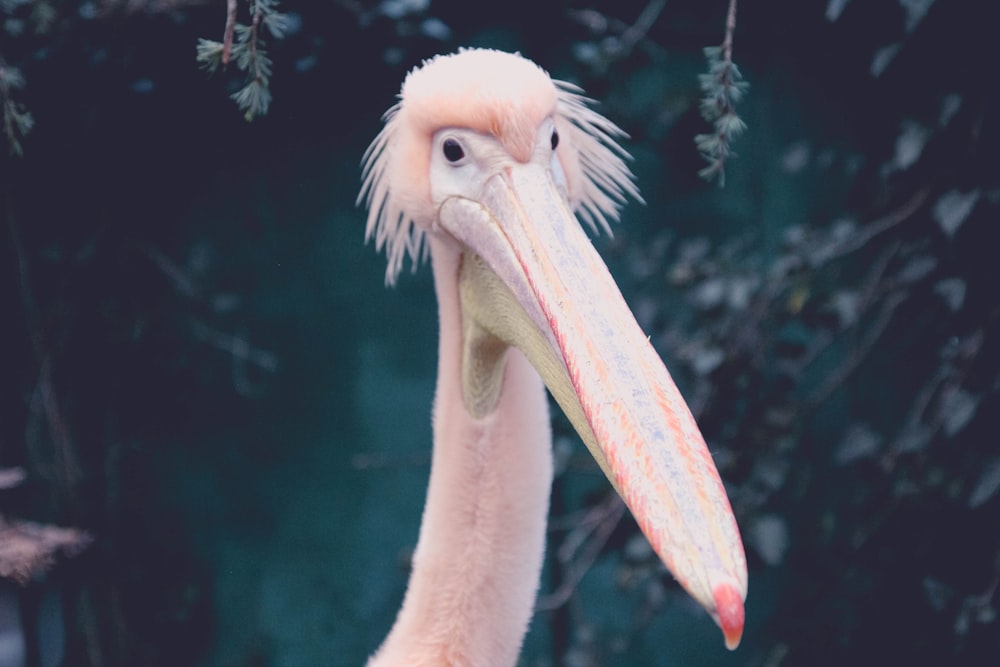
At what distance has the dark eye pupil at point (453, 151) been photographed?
4.20 ft

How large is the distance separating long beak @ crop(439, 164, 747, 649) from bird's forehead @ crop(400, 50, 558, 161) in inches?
2.0

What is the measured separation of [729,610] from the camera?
83cm

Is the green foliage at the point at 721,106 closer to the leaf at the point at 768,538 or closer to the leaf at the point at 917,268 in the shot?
the leaf at the point at 917,268

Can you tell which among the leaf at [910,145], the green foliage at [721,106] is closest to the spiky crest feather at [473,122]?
the green foliage at [721,106]

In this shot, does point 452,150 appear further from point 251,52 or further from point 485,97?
point 251,52

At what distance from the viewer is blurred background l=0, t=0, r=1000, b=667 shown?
75.6 inches

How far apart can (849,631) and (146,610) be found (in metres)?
1.71

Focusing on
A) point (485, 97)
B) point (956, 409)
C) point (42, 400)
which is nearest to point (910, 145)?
point (956, 409)

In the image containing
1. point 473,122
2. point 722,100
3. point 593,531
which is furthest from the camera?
point 593,531

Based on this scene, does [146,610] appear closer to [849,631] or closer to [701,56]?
[849,631]

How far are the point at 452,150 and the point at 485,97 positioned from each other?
0.29 ft

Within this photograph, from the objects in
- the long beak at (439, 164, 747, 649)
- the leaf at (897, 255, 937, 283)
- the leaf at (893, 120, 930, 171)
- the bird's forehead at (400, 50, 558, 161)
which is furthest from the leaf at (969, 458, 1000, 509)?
the bird's forehead at (400, 50, 558, 161)

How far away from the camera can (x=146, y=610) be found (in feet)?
8.63

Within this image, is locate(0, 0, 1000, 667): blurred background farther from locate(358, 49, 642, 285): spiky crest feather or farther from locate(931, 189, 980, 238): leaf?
locate(358, 49, 642, 285): spiky crest feather
